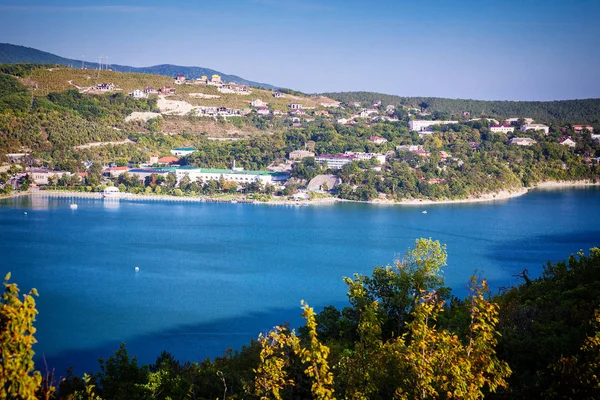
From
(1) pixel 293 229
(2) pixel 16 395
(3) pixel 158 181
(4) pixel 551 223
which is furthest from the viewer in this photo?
(3) pixel 158 181

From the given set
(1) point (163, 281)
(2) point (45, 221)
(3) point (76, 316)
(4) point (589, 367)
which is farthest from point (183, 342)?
(2) point (45, 221)

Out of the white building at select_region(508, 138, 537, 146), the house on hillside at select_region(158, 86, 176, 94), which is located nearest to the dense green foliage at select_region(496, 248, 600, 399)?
the white building at select_region(508, 138, 537, 146)

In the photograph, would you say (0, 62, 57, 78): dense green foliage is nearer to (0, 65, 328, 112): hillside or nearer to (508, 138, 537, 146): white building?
(0, 65, 328, 112): hillside

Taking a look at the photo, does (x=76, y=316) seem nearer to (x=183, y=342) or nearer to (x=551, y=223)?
(x=183, y=342)

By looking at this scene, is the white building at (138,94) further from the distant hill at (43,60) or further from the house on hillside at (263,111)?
the distant hill at (43,60)

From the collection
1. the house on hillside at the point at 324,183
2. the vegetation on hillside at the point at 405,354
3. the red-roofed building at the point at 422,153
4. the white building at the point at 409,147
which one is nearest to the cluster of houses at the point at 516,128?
the white building at the point at 409,147

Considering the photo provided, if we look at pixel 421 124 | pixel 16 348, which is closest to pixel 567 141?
pixel 421 124
